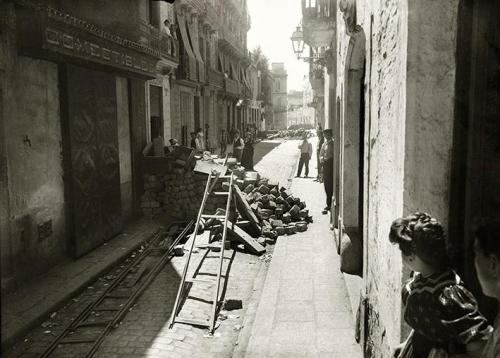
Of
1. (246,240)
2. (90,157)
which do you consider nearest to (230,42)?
(90,157)

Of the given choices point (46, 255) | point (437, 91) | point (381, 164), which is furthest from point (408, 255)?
point (46, 255)

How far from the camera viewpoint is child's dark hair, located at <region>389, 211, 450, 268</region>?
8.00 feet

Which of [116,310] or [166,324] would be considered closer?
[166,324]

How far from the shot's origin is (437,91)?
3227 millimetres

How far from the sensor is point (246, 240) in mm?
9945

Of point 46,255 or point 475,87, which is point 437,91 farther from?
point 46,255

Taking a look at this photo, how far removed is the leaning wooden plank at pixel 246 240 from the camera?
9880 millimetres

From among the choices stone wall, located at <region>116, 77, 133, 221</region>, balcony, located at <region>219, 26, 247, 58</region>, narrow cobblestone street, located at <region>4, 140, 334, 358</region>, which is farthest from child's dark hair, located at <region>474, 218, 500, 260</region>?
balcony, located at <region>219, 26, 247, 58</region>

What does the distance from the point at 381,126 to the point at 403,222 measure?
1.69 meters

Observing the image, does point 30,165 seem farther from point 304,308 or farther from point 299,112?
point 299,112

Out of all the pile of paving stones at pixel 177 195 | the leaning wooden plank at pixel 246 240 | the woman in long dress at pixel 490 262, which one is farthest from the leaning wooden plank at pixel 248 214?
the woman in long dress at pixel 490 262

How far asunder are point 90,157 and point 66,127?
39.3 inches

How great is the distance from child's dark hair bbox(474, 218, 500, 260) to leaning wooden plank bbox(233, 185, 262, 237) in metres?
8.82

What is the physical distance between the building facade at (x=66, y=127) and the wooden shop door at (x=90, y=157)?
20 mm
